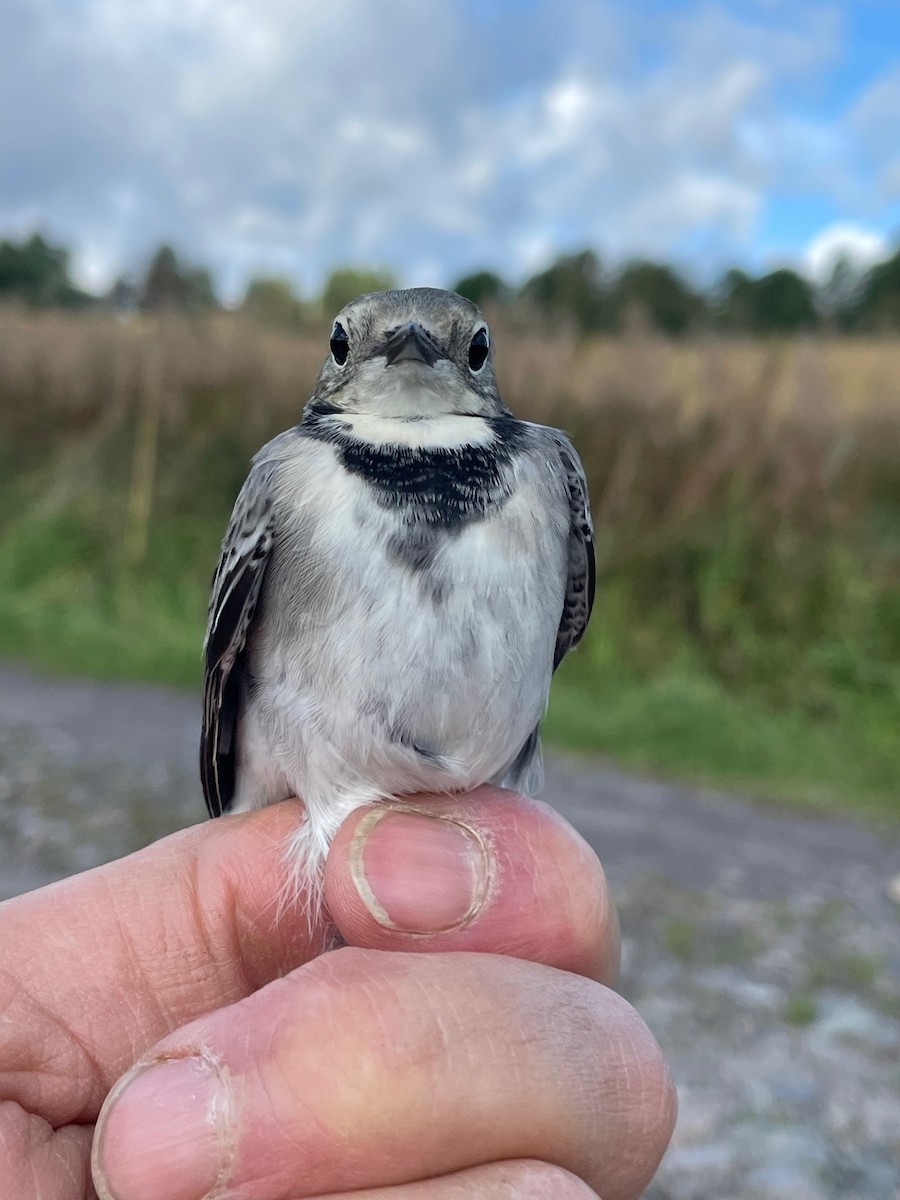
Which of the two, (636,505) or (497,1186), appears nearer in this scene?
(497,1186)

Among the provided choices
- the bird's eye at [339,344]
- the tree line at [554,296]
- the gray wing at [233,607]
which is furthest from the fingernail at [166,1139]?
the tree line at [554,296]

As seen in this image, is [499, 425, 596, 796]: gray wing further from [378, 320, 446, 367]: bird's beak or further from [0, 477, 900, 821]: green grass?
[0, 477, 900, 821]: green grass

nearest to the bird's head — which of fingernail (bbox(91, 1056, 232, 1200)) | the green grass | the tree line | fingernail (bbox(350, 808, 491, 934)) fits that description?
fingernail (bbox(350, 808, 491, 934))

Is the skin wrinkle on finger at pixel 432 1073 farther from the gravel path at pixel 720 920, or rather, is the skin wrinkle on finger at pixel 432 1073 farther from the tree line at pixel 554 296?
the tree line at pixel 554 296

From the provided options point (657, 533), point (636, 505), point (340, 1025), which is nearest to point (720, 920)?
point (340, 1025)

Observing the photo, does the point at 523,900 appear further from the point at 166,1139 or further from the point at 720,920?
the point at 720,920

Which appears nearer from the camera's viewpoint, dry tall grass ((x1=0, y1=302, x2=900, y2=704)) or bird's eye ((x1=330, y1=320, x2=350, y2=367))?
bird's eye ((x1=330, y1=320, x2=350, y2=367))

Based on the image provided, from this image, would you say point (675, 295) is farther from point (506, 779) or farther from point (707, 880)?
point (506, 779)
